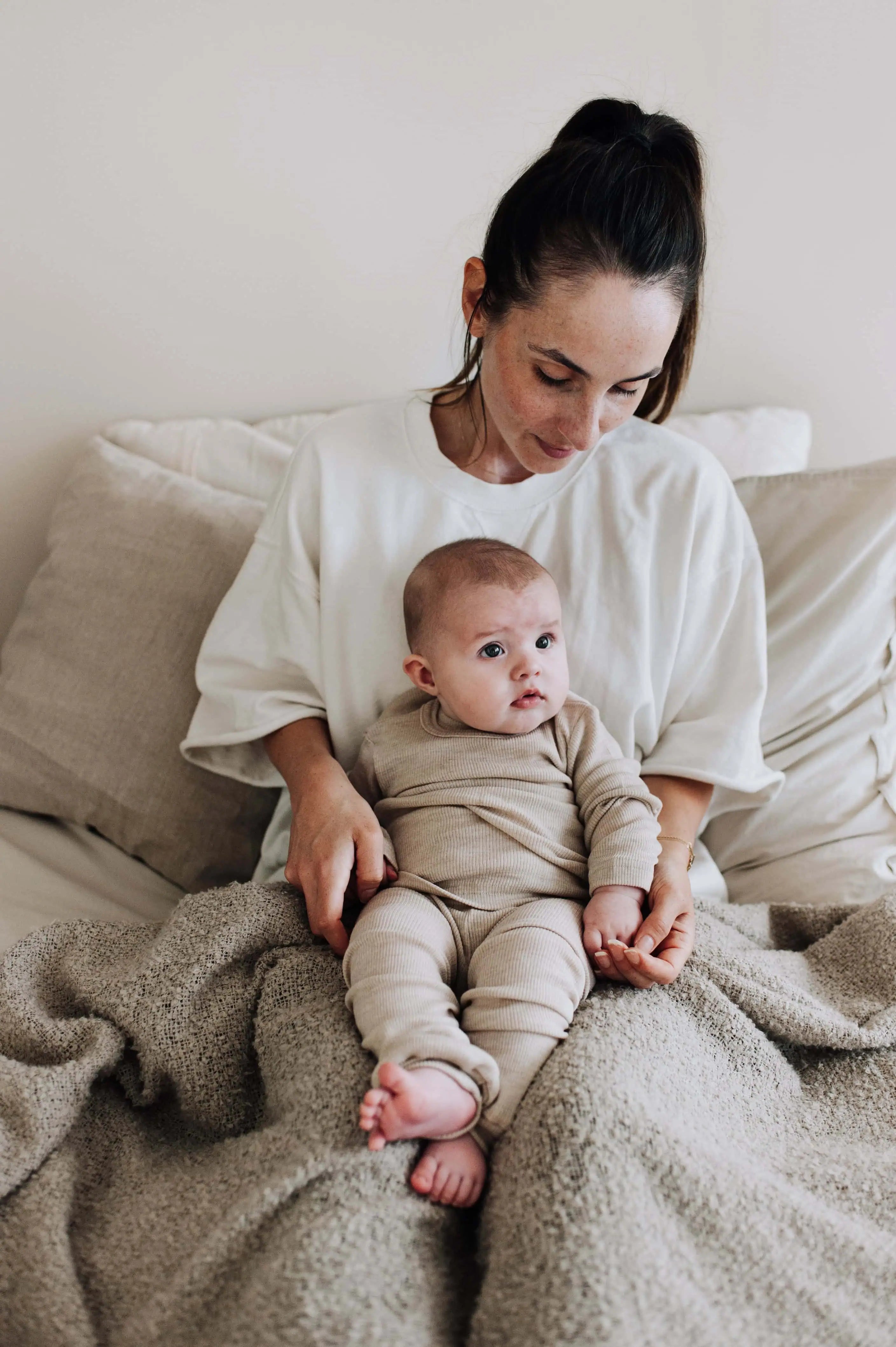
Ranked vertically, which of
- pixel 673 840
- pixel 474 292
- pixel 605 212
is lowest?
pixel 673 840

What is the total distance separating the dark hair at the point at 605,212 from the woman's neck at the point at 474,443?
168 mm

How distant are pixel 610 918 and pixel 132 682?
78cm

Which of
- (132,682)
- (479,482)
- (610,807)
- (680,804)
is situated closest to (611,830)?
(610,807)

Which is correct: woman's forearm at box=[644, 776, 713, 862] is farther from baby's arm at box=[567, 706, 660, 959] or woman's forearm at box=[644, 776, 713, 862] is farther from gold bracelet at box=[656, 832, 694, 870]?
baby's arm at box=[567, 706, 660, 959]

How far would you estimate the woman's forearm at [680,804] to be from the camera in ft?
4.28

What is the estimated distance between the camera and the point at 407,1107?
834 mm

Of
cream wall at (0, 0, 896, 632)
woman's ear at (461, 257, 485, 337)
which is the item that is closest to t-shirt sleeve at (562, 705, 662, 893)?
woman's ear at (461, 257, 485, 337)

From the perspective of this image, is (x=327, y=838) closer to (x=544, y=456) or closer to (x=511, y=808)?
(x=511, y=808)

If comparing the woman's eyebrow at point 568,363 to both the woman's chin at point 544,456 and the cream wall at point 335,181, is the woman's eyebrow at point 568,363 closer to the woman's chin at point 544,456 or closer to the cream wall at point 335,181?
the woman's chin at point 544,456

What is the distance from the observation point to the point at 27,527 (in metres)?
1.83

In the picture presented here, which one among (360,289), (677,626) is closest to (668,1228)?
(677,626)

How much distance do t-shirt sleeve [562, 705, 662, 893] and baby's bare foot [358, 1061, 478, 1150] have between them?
1.00ft

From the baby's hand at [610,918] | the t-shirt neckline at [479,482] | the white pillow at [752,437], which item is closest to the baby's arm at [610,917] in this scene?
the baby's hand at [610,918]

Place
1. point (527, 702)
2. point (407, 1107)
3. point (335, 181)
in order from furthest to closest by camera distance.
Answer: point (335, 181), point (527, 702), point (407, 1107)
